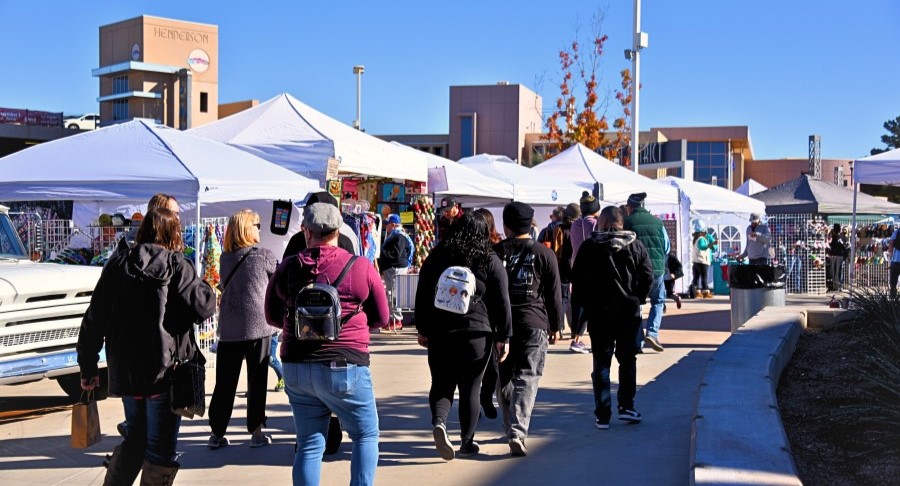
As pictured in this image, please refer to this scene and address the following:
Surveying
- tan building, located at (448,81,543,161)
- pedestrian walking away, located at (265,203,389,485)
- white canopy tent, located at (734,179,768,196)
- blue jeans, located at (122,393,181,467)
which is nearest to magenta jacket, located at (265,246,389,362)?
pedestrian walking away, located at (265,203,389,485)

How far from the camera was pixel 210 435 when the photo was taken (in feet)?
25.5

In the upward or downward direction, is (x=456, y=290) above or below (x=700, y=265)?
above

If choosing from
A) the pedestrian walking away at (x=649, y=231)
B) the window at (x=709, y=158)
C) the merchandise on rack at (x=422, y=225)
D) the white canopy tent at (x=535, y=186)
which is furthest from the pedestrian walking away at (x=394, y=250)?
the window at (x=709, y=158)

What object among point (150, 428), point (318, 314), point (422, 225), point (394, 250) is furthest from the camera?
point (422, 225)

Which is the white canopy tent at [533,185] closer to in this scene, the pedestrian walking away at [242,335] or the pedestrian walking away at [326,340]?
the pedestrian walking away at [242,335]

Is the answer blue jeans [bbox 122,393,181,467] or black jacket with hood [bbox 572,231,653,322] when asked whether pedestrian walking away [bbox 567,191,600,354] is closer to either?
black jacket with hood [bbox 572,231,653,322]

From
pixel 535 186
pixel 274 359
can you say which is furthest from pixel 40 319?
pixel 535 186

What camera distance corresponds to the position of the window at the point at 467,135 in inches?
2491

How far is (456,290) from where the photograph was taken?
21.2 feet

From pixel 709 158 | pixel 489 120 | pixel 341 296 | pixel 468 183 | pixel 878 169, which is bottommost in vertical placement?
pixel 341 296

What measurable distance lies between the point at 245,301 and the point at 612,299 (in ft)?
9.46

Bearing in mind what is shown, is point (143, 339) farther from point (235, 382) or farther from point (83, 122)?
point (83, 122)

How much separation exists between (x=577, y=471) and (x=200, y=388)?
2664mm

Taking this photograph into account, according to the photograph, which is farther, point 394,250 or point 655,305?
point 394,250
